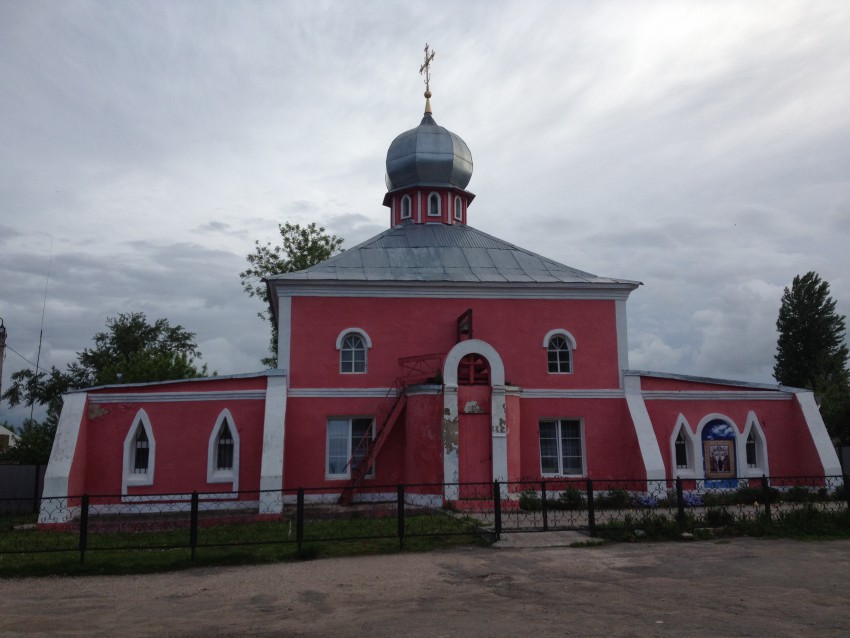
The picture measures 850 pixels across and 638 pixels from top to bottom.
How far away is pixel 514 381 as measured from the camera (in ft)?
63.5

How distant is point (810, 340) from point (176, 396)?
32.3 meters

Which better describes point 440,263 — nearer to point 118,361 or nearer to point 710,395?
point 710,395

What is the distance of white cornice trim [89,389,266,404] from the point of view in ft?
57.6

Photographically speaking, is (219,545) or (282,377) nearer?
(219,545)

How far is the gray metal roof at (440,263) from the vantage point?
19844 mm

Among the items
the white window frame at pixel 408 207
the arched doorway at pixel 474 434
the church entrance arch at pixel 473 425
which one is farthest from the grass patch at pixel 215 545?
the white window frame at pixel 408 207

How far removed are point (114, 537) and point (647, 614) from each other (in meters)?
9.26

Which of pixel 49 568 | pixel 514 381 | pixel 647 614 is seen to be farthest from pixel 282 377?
pixel 647 614

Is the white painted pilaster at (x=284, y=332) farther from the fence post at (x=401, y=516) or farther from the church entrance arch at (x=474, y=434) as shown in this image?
the fence post at (x=401, y=516)

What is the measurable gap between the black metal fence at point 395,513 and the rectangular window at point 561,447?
0.76m

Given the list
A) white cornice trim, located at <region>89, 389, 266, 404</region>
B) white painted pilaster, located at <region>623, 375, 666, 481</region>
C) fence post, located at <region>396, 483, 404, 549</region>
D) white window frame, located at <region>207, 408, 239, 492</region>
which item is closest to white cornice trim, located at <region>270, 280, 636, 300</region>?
white painted pilaster, located at <region>623, 375, 666, 481</region>

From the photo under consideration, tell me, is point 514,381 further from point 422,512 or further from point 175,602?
point 175,602

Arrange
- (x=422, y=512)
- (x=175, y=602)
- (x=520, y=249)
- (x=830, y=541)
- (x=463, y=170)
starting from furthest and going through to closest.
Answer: (x=463, y=170) → (x=520, y=249) → (x=422, y=512) → (x=830, y=541) → (x=175, y=602)

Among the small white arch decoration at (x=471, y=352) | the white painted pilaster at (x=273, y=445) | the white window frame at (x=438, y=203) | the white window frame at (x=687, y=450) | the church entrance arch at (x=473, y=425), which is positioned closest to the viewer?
the white painted pilaster at (x=273, y=445)
